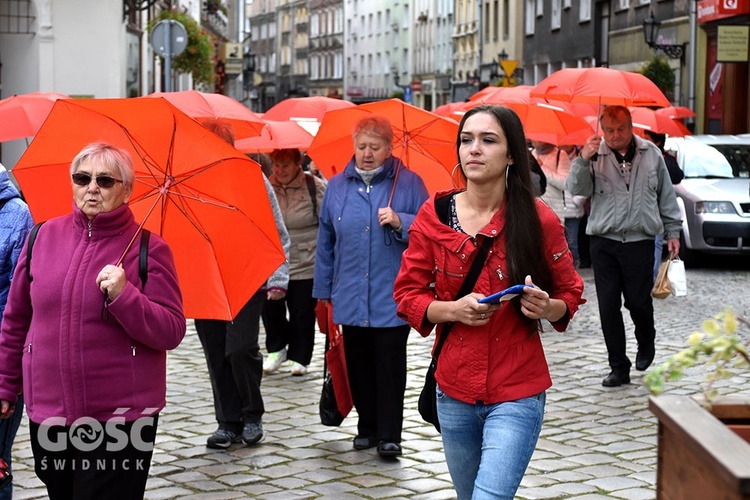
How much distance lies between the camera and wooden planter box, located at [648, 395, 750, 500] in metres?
2.67

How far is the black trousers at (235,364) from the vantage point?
8.20 m

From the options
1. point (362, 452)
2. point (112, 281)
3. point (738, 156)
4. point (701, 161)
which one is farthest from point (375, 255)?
point (738, 156)

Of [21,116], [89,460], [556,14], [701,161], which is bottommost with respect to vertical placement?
[89,460]

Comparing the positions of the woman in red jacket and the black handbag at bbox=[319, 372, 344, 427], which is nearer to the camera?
the woman in red jacket

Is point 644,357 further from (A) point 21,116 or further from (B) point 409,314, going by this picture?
(B) point 409,314

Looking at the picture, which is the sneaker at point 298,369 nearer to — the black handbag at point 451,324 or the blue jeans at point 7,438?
the blue jeans at point 7,438

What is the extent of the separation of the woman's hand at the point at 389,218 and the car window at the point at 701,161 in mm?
12898

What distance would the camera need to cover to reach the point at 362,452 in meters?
8.23

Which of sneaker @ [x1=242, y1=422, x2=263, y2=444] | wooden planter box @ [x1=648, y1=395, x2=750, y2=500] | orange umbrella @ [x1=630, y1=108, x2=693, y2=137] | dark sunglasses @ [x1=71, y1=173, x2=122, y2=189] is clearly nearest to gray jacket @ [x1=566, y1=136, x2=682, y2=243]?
sneaker @ [x1=242, y1=422, x2=263, y2=444]

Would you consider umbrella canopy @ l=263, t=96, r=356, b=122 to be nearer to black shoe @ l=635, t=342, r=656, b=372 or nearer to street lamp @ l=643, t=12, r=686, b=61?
black shoe @ l=635, t=342, r=656, b=372

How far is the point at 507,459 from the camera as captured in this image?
4.70 m

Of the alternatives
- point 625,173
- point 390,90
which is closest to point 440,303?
point 625,173

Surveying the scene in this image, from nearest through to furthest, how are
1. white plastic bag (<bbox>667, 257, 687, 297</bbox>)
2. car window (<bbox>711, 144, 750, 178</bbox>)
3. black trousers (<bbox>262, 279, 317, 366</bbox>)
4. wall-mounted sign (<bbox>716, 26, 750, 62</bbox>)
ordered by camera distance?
white plastic bag (<bbox>667, 257, 687, 297</bbox>)
black trousers (<bbox>262, 279, 317, 366</bbox>)
car window (<bbox>711, 144, 750, 178</bbox>)
wall-mounted sign (<bbox>716, 26, 750, 62</bbox>)

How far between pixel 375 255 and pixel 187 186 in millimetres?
2319
